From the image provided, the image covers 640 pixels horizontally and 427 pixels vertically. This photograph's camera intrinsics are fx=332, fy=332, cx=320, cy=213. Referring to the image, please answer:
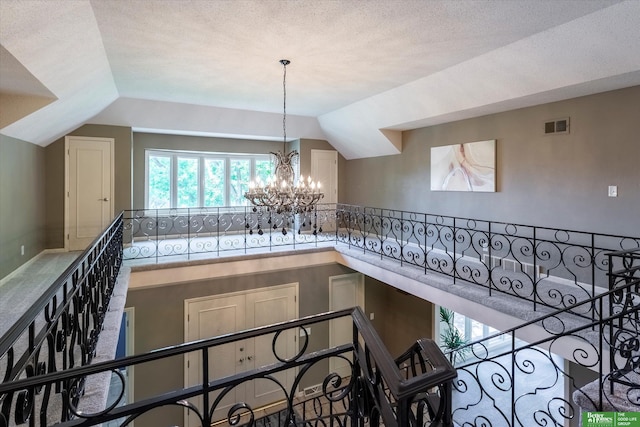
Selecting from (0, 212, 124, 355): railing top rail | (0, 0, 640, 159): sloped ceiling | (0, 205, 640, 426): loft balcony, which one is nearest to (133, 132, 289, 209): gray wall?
(0, 205, 640, 426): loft balcony

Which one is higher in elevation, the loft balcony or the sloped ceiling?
the sloped ceiling

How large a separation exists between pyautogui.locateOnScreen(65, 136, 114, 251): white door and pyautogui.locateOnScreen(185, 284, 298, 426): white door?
8.15ft

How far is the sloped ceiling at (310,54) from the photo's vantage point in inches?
116

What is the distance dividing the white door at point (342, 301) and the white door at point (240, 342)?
882mm

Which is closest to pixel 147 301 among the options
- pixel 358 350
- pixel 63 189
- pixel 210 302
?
pixel 210 302

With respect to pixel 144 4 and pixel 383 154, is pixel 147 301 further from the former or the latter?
pixel 383 154

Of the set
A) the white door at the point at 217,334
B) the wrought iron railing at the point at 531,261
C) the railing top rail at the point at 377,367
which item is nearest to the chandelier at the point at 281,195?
the wrought iron railing at the point at 531,261

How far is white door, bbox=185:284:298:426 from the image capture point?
595cm

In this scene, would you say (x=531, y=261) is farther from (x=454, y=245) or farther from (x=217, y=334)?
(x=217, y=334)

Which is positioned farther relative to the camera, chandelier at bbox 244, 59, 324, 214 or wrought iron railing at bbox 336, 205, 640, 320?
chandelier at bbox 244, 59, 324, 214

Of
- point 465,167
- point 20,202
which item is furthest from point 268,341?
point 465,167

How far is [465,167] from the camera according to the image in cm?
580

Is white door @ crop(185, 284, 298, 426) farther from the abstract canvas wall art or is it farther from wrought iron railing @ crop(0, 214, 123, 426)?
the abstract canvas wall art

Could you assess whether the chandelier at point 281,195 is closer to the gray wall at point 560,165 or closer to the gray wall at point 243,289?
the gray wall at point 243,289
